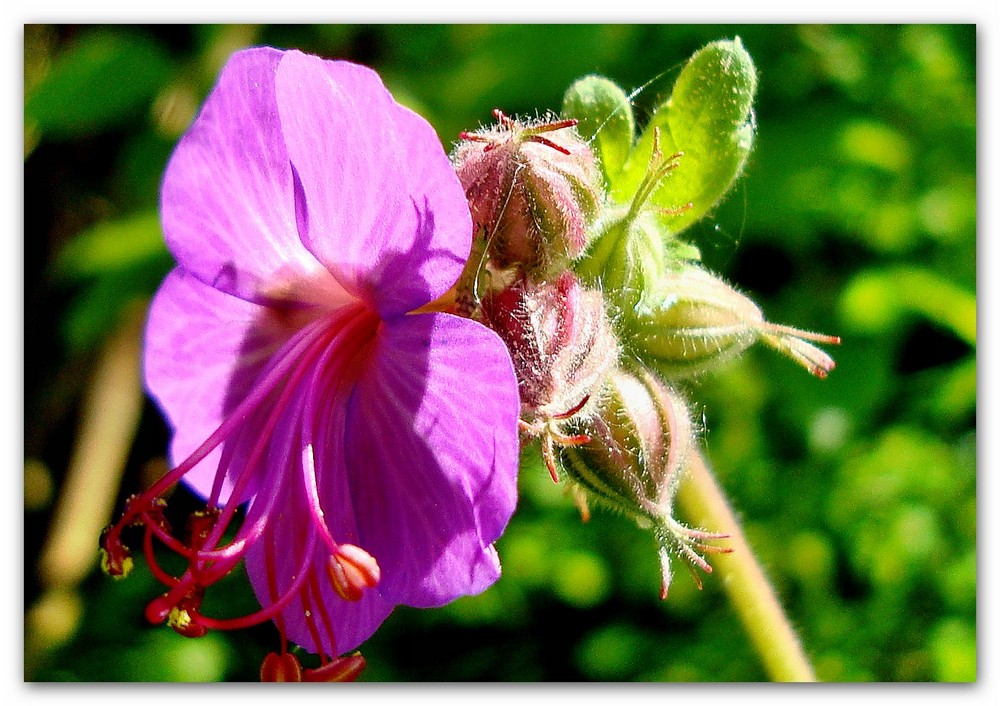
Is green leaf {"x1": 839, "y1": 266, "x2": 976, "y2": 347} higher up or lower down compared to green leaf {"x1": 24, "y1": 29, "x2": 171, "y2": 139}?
lower down

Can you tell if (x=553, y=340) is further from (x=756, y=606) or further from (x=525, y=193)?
(x=756, y=606)

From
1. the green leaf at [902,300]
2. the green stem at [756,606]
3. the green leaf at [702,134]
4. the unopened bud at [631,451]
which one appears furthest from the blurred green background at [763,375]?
the unopened bud at [631,451]

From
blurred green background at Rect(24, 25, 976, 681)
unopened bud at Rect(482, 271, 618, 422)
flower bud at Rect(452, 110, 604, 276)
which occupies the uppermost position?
flower bud at Rect(452, 110, 604, 276)

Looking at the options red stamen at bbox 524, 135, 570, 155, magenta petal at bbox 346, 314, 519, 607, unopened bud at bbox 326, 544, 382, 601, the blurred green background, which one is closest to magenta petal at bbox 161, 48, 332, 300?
magenta petal at bbox 346, 314, 519, 607

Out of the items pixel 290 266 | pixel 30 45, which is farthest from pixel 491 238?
pixel 30 45

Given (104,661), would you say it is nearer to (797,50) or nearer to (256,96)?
(256,96)

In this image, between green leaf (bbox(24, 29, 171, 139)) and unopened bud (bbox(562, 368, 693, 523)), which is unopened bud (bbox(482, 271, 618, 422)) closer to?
unopened bud (bbox(562, 368, 693, 523))
